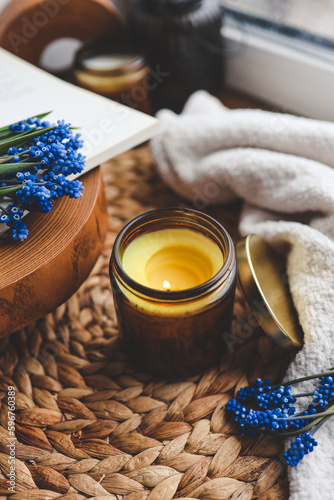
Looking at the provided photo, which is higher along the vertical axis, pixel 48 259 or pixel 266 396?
pixel 48 259

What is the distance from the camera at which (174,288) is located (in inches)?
19.1

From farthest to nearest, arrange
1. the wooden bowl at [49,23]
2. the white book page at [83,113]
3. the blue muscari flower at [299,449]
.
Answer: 1. the wooden bowl at [49,23]
2. the white book page at [83,113]
3. the blue muscari flower at [299,449]

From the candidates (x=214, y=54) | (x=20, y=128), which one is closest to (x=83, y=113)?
(x=20, y=128)

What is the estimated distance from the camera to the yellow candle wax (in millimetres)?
484

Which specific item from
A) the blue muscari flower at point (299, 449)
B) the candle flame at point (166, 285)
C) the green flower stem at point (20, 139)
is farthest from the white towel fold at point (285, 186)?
the green flower stem at point (20, 139)

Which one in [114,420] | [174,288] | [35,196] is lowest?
[114,420]

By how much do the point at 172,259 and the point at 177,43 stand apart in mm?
433

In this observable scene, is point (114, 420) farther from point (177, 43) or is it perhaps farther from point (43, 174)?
point (177, 43)

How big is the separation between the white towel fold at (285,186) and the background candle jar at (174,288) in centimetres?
9

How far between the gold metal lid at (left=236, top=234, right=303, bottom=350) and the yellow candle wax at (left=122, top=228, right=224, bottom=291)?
42 mm

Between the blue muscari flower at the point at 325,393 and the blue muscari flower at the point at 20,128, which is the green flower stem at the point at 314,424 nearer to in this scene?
the blue muscari flower at the point at 325,393

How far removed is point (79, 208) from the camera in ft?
1.62

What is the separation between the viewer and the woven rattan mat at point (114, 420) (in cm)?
44

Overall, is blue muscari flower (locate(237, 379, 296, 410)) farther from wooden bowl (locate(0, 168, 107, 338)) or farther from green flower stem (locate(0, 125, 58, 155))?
green flower stem (locate(0, 125, 58, 155))
